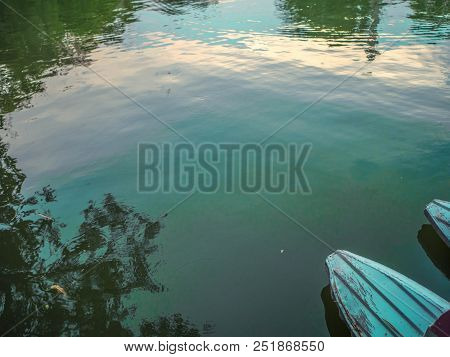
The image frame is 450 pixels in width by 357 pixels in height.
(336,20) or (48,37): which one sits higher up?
(48,37)

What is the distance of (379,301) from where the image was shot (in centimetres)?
588

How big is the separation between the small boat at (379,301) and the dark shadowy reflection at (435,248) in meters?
1.52

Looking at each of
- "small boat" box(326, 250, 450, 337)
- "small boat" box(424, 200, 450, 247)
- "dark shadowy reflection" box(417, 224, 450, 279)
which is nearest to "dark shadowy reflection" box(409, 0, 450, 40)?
"small boat" box(424, 200, 450, 247)

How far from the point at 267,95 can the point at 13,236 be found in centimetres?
978

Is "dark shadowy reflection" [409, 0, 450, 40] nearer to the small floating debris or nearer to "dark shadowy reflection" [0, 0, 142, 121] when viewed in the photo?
"dark shadowy reflection" [0, 0, 142, 121]

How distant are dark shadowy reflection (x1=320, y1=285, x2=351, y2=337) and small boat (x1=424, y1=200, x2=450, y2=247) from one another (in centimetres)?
258

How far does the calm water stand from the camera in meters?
6.82

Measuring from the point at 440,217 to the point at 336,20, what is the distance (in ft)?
63.2

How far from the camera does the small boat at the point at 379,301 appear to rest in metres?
5.53

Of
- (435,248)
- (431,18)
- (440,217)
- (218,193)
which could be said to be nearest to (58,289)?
(218,193)

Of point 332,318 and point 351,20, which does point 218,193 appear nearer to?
point 332,318

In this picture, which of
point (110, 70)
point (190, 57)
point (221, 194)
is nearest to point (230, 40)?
point (190, 57)

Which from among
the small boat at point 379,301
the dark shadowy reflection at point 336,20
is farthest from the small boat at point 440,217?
the dark shadowy reflection at point 336,20

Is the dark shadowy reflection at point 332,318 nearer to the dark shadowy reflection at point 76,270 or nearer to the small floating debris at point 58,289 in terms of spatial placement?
the dark shadowy reflection at point 76,270
